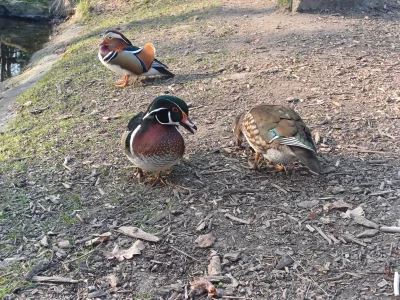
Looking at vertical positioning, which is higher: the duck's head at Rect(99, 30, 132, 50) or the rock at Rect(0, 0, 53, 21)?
the duck's head at Rect(99, 30, 132, 50)

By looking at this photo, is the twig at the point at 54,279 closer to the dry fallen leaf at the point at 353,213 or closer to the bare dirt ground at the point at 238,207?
the bare dirt ground at the point at 238,207

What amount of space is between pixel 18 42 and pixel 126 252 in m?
10.9

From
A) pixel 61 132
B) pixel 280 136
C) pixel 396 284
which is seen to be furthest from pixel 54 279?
pixel 61 132

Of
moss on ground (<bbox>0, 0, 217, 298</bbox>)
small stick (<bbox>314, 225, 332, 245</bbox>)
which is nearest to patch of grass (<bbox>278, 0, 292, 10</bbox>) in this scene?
moss on ground (<bbox>0, 0, 217, 298</bbox>)

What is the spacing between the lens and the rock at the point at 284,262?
2.91 meters

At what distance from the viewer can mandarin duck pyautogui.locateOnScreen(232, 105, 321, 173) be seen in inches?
139

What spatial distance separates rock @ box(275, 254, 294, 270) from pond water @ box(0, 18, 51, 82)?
27.2 feet

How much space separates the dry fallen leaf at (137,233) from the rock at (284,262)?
2.48ft

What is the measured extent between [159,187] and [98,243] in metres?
0.74

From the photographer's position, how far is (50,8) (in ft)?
46.9

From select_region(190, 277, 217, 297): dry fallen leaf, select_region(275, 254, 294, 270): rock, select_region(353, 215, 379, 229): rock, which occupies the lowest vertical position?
select_region(353, 215, 379, 229): rock

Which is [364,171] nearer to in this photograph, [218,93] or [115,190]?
[115,190]

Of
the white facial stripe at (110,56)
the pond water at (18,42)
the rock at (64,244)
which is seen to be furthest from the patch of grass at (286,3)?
the rock at (64,244)

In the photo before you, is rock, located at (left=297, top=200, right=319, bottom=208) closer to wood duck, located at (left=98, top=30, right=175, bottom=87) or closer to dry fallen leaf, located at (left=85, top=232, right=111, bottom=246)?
dry fallen leaf, located at (left=85, top=232, right=111, bottom=246)
